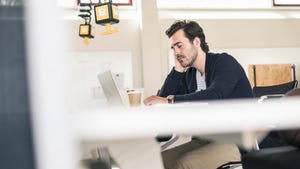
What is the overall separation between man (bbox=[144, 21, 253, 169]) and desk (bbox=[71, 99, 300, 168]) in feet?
4.81

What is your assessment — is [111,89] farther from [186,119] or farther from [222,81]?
[186,119]

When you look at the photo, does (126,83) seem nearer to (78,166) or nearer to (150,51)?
(150,51)

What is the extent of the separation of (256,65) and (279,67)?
1.21 ft

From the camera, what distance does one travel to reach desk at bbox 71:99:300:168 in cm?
32

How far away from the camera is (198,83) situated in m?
2.32

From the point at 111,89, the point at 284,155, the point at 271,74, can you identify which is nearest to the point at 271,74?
the point at 271,74

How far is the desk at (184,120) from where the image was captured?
323 mm

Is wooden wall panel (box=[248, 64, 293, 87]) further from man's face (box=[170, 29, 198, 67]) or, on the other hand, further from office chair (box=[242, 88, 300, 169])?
office chair (box=[242, 88, 300, 169])

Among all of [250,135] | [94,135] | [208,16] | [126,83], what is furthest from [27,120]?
[208,16]

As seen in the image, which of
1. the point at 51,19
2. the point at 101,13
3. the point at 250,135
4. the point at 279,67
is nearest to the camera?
the point at 51,19

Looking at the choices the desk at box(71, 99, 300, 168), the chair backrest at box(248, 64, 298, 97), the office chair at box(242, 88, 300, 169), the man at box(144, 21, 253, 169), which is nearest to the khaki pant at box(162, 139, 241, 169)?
the man at box(144, 21, 253, 169)

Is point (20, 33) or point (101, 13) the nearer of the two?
point (20, 33)

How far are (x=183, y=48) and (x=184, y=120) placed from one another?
211 centimetres

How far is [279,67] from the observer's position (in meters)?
6.16
